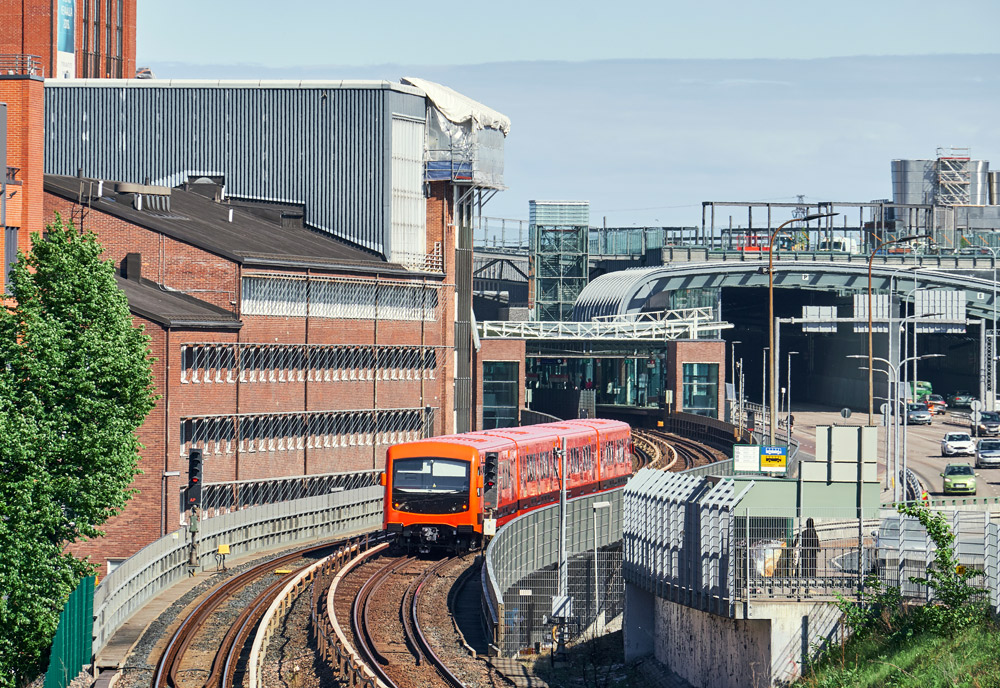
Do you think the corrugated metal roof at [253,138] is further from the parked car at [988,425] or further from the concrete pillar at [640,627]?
the concrete pillar at [640,627]

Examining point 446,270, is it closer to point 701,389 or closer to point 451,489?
point 701,389

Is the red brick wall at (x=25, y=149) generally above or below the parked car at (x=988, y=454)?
above

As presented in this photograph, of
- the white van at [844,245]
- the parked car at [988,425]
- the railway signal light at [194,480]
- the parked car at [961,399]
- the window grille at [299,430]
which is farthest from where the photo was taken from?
the white van at [844,245]

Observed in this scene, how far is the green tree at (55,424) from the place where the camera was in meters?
33.3

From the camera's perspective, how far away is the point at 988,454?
7275 centimetres

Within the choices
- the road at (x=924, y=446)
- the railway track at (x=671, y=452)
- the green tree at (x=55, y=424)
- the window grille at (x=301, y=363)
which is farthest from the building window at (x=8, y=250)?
the railway track at (x=671, y=452)

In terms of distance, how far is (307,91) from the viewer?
74.0 metres

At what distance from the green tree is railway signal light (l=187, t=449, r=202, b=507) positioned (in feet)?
31.7

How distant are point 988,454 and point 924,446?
11.6m

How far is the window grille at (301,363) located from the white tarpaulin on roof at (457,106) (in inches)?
476

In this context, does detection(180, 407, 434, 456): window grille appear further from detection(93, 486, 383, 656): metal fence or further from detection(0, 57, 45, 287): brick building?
detection(0, 57, 45, 287): brick building

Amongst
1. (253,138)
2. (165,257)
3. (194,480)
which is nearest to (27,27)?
(253,138)

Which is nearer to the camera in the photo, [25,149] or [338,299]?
[25,149]

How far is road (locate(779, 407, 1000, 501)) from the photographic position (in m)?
66.1
